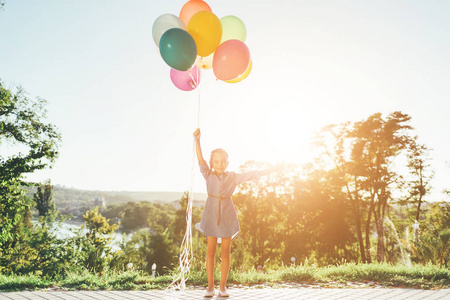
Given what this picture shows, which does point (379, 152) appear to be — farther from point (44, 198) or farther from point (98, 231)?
point (44, 198)

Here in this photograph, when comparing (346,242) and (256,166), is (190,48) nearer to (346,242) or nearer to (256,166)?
(256,166)

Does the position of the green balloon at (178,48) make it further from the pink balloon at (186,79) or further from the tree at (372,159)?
the tree at (372,159)

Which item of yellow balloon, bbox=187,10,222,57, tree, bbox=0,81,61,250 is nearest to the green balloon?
yellow balloon, bbox=187,10,222,57

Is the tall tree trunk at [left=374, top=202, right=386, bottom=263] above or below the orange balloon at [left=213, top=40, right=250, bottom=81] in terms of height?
below

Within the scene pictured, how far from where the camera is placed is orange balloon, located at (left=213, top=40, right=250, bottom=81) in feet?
12.1

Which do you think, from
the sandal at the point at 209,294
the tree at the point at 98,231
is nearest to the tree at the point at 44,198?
the tree at the point at 98,231

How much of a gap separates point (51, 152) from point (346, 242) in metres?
21.6

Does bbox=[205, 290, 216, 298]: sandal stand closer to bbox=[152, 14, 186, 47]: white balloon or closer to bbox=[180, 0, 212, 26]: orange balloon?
bbox=[152, 14, 186, 47]: white balloon

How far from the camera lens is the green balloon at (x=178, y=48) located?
137 inches

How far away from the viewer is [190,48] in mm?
3535

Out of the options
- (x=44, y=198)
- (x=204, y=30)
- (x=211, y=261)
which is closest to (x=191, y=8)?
(x=204, y=30)

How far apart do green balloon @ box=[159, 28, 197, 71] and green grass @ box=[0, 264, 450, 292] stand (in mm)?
3322

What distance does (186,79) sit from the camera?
4.29 meters

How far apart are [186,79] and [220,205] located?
1855 millimetres
